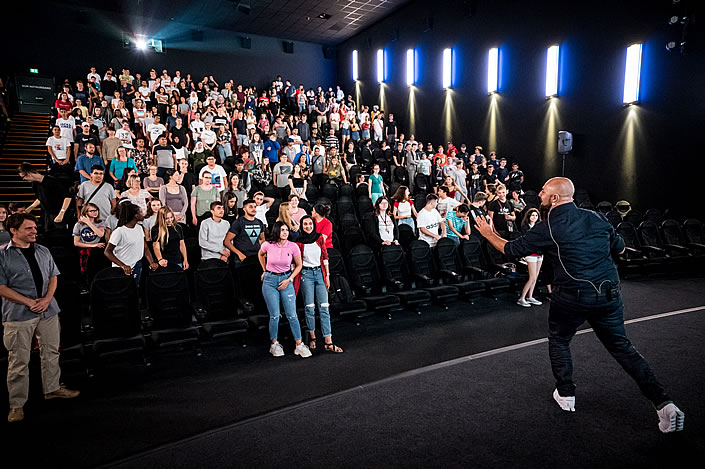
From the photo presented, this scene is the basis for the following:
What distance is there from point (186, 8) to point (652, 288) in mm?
18310

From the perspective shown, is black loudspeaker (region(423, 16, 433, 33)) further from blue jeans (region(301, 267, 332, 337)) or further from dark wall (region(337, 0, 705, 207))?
blue jeans (region(301, 267, 332, 337))

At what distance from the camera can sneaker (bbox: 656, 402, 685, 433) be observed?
2.95m

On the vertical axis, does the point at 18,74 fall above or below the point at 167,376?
above

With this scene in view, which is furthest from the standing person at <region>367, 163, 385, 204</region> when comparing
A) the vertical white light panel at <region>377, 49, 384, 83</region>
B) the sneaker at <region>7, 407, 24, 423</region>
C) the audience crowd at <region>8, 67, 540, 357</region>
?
the vertical white light panel at <region>377, 49, 384, 83</region>

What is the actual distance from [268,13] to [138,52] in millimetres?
5749

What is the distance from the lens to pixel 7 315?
357cm

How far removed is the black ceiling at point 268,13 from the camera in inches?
658

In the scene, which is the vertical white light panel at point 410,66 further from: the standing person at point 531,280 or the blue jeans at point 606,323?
the blue jeans at point 606,323

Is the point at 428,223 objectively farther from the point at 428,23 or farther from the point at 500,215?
the point at 428,23

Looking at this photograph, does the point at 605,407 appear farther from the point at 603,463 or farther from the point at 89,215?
the point at 89,215

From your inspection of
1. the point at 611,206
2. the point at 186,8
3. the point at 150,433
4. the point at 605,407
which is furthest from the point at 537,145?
the point at 186,8

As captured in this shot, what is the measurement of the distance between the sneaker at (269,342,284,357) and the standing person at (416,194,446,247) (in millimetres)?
3321

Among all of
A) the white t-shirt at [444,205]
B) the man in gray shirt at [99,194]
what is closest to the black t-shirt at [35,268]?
the man in gray shirt at [99,194]

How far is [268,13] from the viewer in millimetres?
18016
